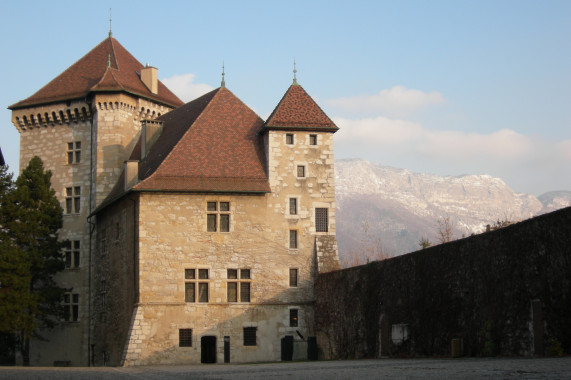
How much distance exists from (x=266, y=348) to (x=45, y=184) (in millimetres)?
16158

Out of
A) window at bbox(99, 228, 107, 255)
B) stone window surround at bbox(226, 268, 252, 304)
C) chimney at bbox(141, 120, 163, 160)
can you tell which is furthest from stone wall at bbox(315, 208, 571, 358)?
window at bbox(99, 228, 107, 255)

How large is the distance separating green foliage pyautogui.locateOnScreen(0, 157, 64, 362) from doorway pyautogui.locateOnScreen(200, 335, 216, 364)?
33.7ft

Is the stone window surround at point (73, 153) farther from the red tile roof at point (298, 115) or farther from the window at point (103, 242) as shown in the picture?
the red tile roof at point (298, 115)

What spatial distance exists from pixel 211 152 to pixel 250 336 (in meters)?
8.73

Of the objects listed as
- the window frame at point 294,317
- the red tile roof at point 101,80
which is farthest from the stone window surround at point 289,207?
the red tile roof at point 101,80

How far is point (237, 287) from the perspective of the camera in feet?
117

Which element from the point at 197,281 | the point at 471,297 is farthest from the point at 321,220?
the point at 471,297

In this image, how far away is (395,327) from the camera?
25.8m

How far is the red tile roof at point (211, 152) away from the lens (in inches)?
1420

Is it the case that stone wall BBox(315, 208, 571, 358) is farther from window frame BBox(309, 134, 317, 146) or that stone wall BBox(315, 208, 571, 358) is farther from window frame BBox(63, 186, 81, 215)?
window frame BBox(63, 186, 81, 215)

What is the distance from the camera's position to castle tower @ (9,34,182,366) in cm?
4322

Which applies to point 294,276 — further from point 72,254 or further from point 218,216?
point 72,254

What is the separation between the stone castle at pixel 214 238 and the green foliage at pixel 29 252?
2.26 metres

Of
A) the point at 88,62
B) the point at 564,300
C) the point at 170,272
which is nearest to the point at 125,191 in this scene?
the point at 170,272
